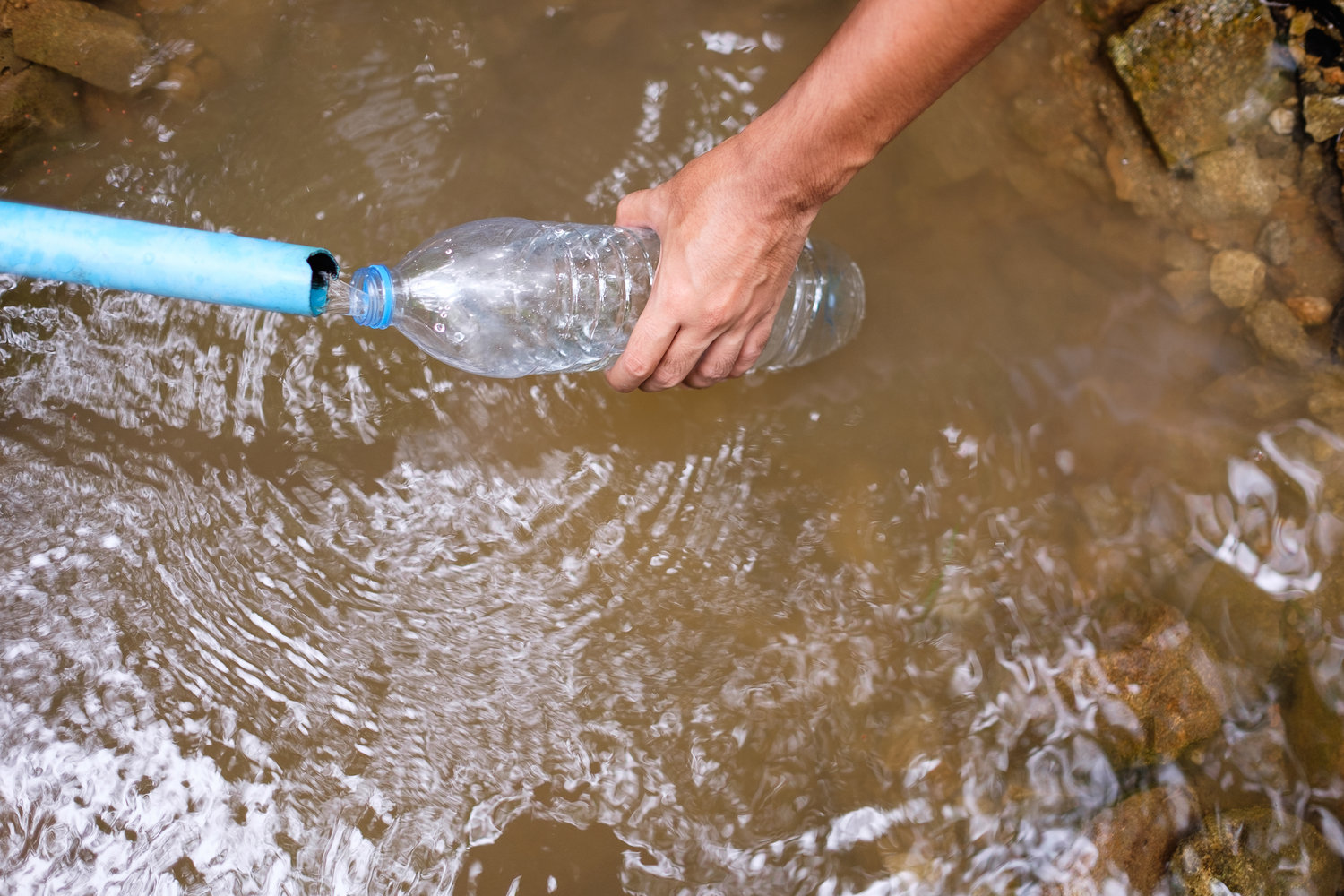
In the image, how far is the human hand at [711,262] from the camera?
1.50 meters

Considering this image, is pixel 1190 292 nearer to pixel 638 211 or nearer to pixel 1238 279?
pixel 1238 279

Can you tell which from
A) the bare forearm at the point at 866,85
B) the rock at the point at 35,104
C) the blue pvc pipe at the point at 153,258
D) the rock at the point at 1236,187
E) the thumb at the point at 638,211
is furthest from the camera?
the rock at the point at 1236,187

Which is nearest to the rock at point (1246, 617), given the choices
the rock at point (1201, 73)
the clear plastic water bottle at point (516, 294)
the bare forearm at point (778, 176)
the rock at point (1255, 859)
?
the rock at point (1255, 859)

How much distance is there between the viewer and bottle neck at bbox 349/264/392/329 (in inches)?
59.8

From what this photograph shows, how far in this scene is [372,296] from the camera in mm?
1520

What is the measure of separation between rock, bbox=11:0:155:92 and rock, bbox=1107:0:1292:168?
2638mm

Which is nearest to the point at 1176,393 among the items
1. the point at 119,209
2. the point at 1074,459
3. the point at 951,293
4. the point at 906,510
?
the point at 1074,459

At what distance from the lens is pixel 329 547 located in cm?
199

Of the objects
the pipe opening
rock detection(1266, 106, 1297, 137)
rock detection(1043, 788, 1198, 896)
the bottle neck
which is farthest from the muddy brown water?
the pipe opening

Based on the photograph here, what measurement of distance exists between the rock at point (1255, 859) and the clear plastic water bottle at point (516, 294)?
173 centimetres

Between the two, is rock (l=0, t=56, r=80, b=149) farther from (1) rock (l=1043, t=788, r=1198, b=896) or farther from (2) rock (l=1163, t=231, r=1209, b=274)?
(1) rock (l=1043, t=788, r=1198, b=896)

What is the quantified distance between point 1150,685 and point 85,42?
302cm

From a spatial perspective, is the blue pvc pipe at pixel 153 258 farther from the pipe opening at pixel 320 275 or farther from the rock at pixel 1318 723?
the rock at pixel 1318 723

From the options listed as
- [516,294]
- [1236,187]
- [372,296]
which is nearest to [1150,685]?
[1236,187]
